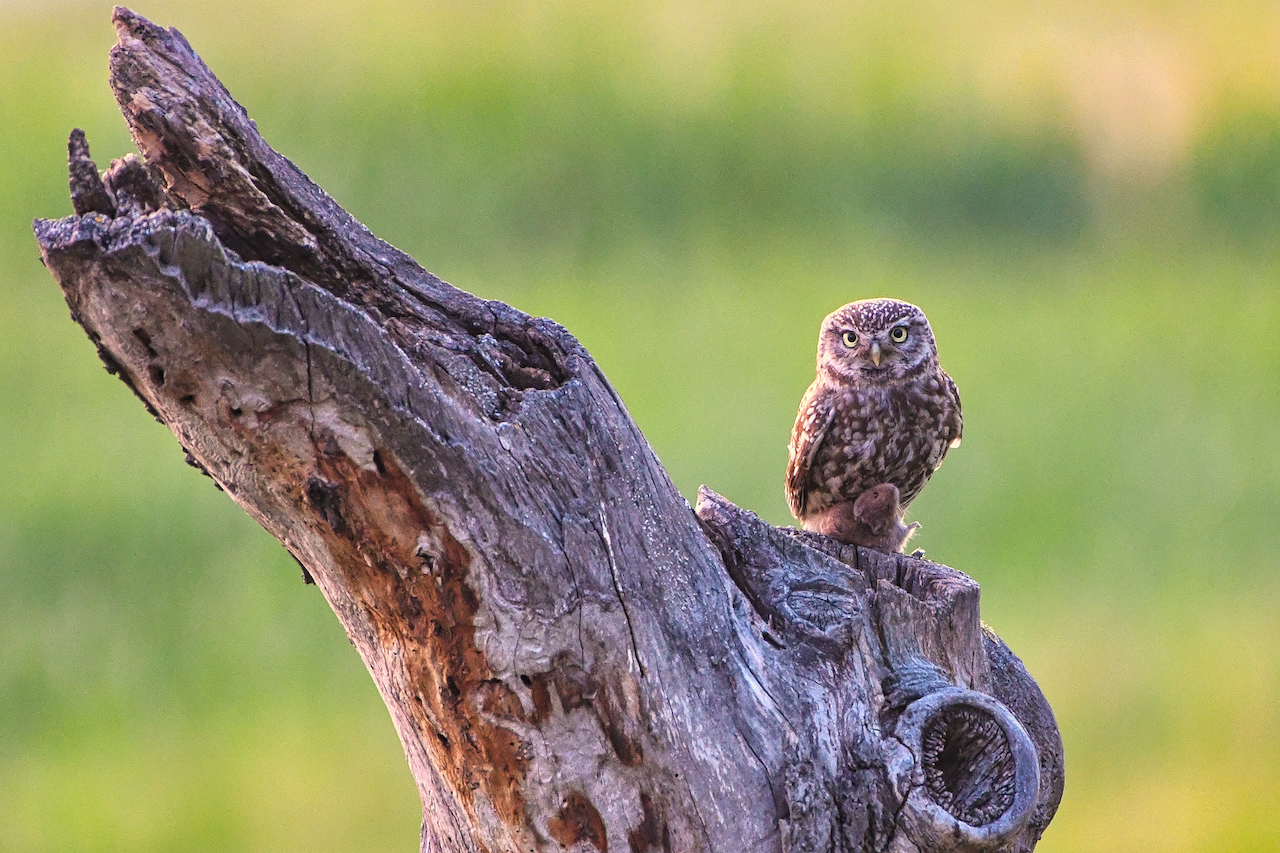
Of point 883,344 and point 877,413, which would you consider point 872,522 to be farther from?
point 883,344

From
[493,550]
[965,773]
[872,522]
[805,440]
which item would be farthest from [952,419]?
[493,550]

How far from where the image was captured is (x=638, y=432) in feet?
7.75

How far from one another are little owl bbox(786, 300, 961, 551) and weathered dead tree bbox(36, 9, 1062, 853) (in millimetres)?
1488

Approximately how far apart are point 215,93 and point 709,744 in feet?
5.14

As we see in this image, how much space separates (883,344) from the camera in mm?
3957

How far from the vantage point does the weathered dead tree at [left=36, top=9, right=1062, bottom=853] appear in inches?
77.7

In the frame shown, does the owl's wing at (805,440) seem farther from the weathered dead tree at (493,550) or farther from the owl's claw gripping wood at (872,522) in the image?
the weathered dead tree at (493,550)

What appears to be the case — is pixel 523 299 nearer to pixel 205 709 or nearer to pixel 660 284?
pixel 660 284

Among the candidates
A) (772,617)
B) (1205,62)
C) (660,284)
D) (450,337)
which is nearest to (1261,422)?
(1205,62)

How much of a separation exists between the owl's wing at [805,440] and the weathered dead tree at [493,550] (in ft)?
4.96

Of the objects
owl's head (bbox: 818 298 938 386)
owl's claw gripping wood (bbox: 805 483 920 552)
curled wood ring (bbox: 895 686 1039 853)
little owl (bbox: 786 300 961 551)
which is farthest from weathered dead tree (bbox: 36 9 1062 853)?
owl's head (bbox: 818 298 938 386)

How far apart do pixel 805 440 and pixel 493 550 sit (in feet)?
6.83

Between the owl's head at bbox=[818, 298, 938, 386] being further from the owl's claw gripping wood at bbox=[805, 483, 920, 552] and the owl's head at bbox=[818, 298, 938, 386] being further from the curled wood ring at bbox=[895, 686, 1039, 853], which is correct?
the curled wood ring at bbox=[895, 686, 1039, 853]

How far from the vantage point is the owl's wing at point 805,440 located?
4020 millimetres
